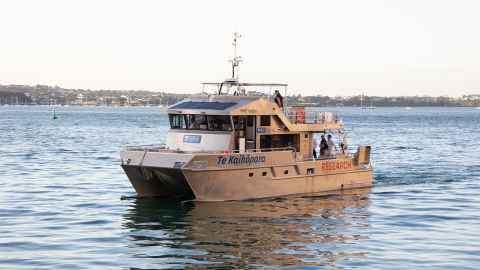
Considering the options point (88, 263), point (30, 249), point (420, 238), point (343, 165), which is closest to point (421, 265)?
point (420, 238)

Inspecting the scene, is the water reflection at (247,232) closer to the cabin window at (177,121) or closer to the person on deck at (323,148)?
the person on deck at (323,148)

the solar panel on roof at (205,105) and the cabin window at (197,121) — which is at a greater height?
the solar panel on roof at (205,105)

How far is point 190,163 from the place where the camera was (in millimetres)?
26078

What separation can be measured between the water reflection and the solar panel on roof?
3.32m

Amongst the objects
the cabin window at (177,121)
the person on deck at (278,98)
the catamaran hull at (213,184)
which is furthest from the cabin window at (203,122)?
the person on deck at (278,98)

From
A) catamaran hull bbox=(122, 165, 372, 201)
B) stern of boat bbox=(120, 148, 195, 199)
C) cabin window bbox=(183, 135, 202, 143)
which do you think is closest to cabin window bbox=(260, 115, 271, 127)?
catamaran hull bbox=(122, 165, 372, 201)

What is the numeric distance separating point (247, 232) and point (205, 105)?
6.43m

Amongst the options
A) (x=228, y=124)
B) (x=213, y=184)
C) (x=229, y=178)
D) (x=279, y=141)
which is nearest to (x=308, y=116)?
(x=279, y=141)

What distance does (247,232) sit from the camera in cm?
2353

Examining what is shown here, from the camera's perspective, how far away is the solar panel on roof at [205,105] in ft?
92.8

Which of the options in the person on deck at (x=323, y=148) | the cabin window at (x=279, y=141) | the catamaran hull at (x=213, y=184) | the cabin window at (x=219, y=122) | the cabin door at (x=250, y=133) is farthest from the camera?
the person on deck at (x=323, y=148)

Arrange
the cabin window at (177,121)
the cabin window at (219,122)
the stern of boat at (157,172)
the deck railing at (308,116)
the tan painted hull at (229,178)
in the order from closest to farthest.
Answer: the stern of boat at (157,172), the tan painted hull at (229,178), the cabin window at (219,122), the cabin window at (177,121), the deck railing at (308,116)

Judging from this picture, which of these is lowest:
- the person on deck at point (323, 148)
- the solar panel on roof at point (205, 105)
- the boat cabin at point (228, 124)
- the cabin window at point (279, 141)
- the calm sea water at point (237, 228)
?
the calm sea water at point (237, 228)

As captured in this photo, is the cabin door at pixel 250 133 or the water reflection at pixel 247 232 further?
the cabin door at pixel 250 133
